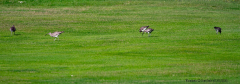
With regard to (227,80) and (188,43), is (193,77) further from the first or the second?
(188,43)

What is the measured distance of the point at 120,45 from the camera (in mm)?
36312

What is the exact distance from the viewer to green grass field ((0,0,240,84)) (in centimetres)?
2347

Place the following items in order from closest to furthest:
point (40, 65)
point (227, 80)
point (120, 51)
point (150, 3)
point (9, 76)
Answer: point (227, 80)
point (9, 76)
point (40, 65)
point (120, 51)
point (150, 3)

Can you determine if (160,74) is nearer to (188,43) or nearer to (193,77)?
(193,77)

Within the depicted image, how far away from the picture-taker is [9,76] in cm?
2312

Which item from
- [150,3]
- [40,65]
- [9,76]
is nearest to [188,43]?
[40,65]

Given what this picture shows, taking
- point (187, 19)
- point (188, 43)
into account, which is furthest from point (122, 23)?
point (188, 43)

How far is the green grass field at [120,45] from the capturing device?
2347 cm

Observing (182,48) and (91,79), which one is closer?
(91,79)

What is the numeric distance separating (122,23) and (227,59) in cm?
2890

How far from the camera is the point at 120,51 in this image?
32781 millimetres

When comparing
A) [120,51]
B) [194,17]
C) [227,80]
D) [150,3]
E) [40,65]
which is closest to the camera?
[227,80]

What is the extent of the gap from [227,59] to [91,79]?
12109mm

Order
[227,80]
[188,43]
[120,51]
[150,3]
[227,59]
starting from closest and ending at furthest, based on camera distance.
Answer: [227,80], [227,59], [120,51], [188,43], [150,3]
